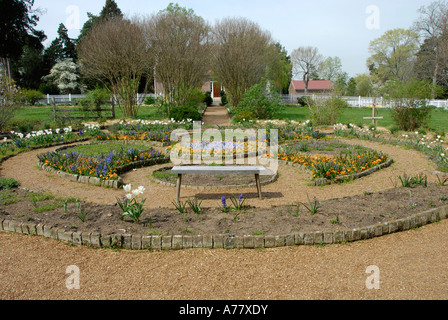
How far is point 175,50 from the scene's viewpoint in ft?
66.8

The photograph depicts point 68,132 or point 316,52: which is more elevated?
point 316,52

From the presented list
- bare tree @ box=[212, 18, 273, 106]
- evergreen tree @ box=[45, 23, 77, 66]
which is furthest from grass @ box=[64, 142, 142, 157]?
evergreen tree @ box=[45, 23, 77, 66]

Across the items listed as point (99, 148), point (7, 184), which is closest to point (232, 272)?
point (7, 184)

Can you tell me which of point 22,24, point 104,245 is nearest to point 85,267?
point 104,245

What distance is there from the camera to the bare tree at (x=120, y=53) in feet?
60.1

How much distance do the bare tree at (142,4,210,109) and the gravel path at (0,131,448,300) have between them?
57.0 ft

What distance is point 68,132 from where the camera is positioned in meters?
12.5

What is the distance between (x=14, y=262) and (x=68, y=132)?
9.40 meters

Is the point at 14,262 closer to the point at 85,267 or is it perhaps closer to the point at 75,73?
the point at 85,267

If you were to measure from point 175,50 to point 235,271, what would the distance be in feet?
60.9

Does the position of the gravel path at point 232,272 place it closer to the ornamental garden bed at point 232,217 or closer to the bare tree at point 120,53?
the ornamental garden bed at point 232,217

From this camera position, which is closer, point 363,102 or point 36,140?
point 36,140

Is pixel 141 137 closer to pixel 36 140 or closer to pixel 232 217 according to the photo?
pixel 36 140

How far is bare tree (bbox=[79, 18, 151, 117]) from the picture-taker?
18312mm
